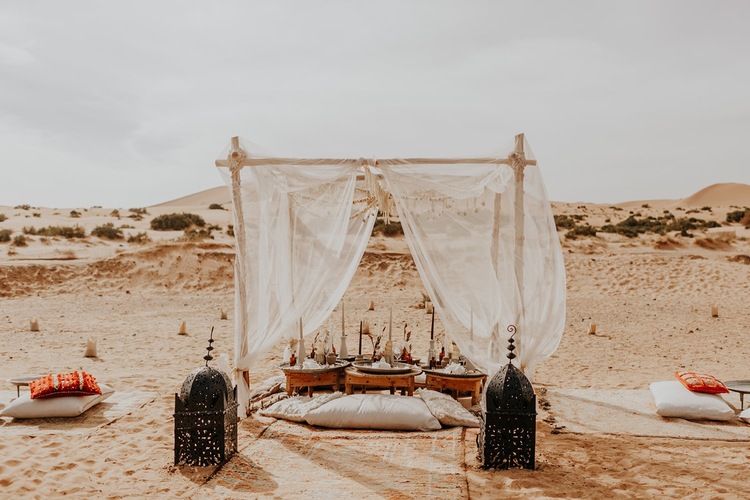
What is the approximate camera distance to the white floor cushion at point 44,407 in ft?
20.8

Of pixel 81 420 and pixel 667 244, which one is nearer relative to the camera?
pixel 81 420

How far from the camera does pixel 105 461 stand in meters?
5.22

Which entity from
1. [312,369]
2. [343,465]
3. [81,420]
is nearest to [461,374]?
[312,369]

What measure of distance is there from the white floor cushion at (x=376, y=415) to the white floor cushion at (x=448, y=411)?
100 millimetres

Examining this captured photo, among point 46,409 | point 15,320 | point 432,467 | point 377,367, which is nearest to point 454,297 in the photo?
point 377,367

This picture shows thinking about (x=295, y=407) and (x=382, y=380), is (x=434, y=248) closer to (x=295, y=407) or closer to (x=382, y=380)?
(x=382, y=380)

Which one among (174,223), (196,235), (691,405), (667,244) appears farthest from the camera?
(174,223)

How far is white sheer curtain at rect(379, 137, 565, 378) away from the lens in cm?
641

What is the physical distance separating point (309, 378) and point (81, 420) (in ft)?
7.75

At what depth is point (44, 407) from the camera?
6.36 m

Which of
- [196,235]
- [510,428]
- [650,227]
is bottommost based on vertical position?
[510,428]

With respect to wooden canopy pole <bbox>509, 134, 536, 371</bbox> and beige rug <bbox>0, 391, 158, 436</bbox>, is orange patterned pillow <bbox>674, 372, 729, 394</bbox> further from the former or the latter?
beige rug <bbox>0, 391, 158, 436</bbox>

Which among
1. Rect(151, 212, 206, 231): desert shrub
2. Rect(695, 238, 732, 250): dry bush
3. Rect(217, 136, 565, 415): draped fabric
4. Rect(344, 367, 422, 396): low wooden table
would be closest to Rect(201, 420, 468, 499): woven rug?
Rect(344, 367, 422, 396): low wooden table

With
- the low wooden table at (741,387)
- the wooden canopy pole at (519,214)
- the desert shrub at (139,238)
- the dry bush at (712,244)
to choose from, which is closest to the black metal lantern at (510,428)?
the wooden canopy pole at (519,214)
